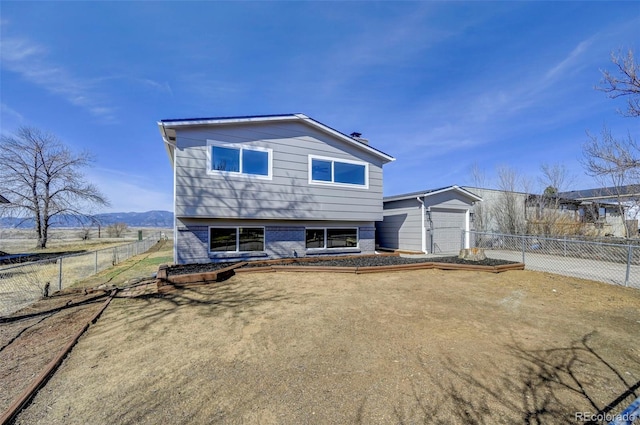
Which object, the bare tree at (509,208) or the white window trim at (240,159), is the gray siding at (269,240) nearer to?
the white window trim at (240,159)

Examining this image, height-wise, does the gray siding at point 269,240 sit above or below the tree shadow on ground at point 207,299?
above

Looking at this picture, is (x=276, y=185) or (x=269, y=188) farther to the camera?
(x=276, y=185)

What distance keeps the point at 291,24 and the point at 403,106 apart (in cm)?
747

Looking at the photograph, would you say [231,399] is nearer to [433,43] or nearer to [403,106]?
[433,43]

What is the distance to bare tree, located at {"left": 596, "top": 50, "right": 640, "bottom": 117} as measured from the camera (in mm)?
6090

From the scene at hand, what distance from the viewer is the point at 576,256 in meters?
13.1

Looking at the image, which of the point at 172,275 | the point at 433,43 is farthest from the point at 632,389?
the point at 433,43

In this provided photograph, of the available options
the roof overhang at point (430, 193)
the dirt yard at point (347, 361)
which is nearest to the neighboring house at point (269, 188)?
the roof overhang at point (430, 193)

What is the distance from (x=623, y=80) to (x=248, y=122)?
10.2 metres

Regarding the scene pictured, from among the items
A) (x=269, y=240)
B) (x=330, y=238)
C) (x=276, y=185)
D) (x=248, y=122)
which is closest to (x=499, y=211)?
(x=330, y=238)

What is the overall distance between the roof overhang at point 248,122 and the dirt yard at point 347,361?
571cm

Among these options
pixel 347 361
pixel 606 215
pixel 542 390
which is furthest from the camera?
pixel 606 215

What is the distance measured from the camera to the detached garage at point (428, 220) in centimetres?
1343

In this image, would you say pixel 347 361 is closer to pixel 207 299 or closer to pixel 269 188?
pixel 207 299
